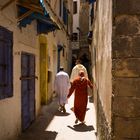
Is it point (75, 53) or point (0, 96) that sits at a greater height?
point (75, 53)

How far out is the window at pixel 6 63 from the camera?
575 cm

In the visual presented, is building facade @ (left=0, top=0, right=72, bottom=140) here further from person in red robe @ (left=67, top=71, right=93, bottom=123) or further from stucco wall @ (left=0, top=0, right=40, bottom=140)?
person in red robe @ (left=67, top=71, right=93, bottom=123)

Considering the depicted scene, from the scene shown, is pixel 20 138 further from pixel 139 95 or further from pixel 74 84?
pixel 139 95

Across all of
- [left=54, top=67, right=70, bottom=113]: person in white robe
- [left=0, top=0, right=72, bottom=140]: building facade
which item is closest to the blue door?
[left=0, top=0, right=72, bottom=140]: building facade

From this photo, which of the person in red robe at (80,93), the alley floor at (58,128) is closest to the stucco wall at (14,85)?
the alley floor at (58,128)

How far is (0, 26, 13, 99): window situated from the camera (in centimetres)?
575

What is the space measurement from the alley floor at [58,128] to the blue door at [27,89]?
285mm

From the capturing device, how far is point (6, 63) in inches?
239

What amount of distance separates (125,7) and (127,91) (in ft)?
2.57

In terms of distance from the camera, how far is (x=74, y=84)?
9.46 metres

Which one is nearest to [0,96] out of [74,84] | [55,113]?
[74,84]

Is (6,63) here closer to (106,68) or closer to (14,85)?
(14,85)

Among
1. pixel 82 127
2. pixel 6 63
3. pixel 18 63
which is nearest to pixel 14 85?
pixel 18 63

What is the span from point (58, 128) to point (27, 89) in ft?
4.43
